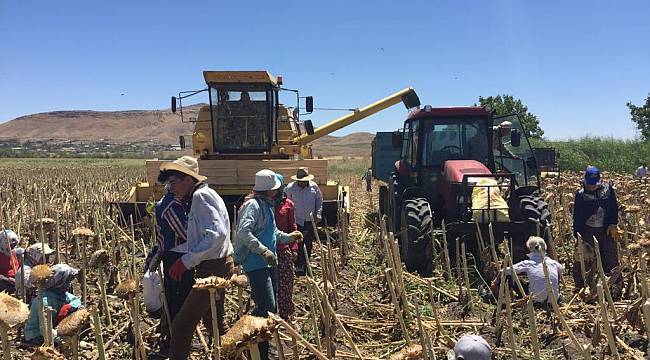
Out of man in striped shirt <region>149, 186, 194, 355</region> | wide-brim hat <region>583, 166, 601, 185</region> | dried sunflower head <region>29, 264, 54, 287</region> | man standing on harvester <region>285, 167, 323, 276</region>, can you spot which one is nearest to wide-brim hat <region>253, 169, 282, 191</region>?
man in striped shirt <region>149, 186, 194, 355</region>

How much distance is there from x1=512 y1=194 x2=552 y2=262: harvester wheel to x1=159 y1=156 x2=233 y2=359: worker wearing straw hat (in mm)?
4108

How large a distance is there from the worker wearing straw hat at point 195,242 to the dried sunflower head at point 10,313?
1.55 metres

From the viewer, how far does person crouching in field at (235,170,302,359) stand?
423 cm

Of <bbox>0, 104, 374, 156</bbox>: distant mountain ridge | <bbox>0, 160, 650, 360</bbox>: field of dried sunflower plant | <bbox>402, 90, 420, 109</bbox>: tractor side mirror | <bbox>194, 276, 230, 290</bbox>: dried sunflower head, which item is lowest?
<bbox>0, 160, 650, 360</bbox>: field of dried sunflower plant

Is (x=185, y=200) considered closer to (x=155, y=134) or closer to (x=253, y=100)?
(x=253, y=100)

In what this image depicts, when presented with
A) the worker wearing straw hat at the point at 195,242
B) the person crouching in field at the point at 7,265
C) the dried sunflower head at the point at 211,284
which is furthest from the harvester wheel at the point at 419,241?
the dried sunflower head at the point at 211,284

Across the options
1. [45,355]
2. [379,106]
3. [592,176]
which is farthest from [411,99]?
[45,355]

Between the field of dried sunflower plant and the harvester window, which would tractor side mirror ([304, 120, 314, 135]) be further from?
the field of dried sunflower plant

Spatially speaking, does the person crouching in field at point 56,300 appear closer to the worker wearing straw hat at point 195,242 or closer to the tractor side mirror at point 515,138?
the worker wearing straw hat at point 195,242

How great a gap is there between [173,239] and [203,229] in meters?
0.37

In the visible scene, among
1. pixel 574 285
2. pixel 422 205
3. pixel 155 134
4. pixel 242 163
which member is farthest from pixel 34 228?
pixel 155 134

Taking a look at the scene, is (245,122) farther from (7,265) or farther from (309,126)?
(7,265)

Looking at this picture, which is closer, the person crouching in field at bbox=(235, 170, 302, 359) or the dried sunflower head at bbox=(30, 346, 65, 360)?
the dried sunflower head at bbox=(30, 346, 65, 360)

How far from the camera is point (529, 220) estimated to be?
21.6 ft
